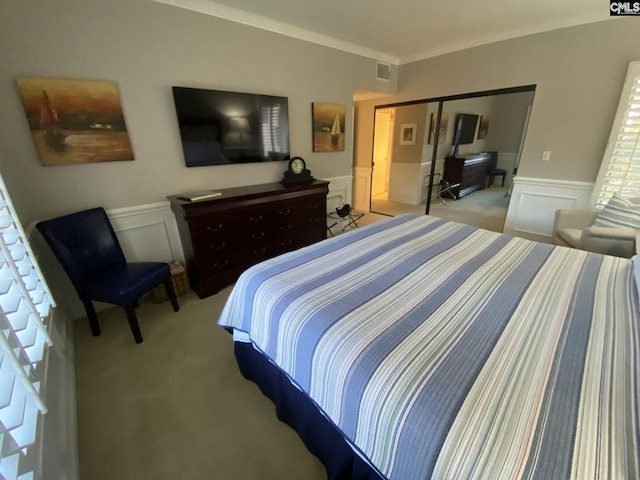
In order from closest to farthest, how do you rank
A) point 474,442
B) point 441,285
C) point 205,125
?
point 474,442 < point 441,285 < point 205,125

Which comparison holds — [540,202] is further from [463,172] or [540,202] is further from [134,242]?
[134,242]

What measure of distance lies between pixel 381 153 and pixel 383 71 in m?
2.32

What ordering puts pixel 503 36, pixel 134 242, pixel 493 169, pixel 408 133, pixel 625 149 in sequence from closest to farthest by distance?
pixel 134 242, pixel 625 149, pixel 503 36, pixel 408 133, pixel 493 169

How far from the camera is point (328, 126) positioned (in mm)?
3533

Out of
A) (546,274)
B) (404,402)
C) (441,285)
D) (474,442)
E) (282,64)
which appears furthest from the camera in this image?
(282,64)

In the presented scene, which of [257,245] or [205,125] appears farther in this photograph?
[257,245]

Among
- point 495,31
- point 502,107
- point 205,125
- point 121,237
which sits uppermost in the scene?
point 495,31

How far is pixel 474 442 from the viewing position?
25.9 inches

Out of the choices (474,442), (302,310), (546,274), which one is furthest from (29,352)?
(546,274)

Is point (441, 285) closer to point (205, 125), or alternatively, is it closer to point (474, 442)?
point (474, 442)

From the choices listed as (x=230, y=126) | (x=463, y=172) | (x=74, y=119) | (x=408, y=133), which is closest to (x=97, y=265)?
(x=74, y=119)

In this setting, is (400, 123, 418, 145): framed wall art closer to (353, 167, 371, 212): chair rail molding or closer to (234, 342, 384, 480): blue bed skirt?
(353, 167, 371, 212): chair rail molding

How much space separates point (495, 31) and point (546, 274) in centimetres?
319

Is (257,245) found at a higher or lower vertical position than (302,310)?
lower
